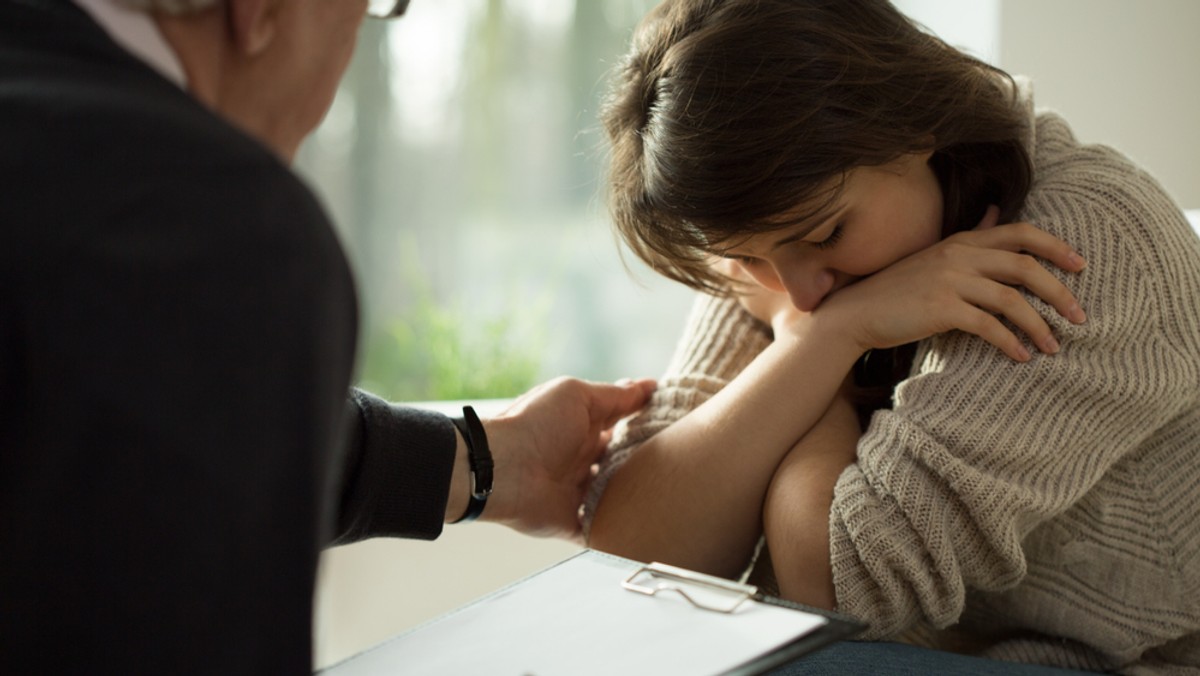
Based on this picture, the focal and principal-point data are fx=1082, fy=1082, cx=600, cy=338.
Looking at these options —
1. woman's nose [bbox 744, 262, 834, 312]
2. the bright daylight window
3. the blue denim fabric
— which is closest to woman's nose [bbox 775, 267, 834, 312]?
woman's nose [bbox 744, 262, 834, 312]

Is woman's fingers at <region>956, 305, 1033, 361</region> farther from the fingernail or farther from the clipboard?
the clipboard

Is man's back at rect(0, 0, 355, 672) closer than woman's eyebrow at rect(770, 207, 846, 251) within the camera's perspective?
Yes

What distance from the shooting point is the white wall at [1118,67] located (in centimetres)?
178

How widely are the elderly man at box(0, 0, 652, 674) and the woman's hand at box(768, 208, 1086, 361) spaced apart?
0.62 m

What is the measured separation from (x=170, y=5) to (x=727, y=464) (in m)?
0.68

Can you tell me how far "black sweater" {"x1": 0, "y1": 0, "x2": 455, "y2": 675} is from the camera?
16.5 inches

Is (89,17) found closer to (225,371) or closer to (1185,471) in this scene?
(225,371)

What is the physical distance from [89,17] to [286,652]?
309 millimetres

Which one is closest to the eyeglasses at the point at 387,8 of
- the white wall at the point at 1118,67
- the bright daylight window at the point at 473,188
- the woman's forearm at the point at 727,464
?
the woman's forearm at the point at 727,464

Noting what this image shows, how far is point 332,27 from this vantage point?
0.65 meters

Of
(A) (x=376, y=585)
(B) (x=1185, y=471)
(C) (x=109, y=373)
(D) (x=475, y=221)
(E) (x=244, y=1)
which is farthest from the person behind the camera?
(D) (x=475, y=221)

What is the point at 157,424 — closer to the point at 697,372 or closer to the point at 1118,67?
the point at 697,372

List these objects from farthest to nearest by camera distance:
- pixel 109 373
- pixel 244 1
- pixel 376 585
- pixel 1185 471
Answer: pixel 376 585 < pixel 1185 471 < pixel 244 1 < pixel 109 373

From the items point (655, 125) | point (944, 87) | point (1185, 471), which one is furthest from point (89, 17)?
point (1185, 471)
